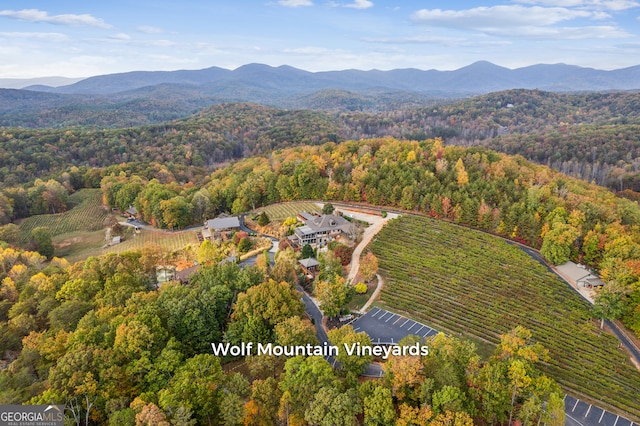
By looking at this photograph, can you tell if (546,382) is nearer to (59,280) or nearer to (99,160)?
(59,280)

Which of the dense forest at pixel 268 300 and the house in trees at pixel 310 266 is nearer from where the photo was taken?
the dense forest at pixel 268 300

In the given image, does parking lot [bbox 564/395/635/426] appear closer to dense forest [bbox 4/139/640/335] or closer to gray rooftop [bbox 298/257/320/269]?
dense forest [bbox 4/139/640/335]

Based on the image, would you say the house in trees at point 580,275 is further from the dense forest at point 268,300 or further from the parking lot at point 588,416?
the parking lot at point 588,416

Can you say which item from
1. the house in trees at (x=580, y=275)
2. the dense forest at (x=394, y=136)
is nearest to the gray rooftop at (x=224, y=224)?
the house in trees at (x=580, y=275)

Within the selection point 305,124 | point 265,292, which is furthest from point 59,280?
point 305,124

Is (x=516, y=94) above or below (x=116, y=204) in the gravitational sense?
above

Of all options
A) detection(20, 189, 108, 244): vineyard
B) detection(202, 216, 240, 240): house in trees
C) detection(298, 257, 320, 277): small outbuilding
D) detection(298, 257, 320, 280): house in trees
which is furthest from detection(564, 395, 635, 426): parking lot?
detection(20, 189, 108, 244): vineyard
